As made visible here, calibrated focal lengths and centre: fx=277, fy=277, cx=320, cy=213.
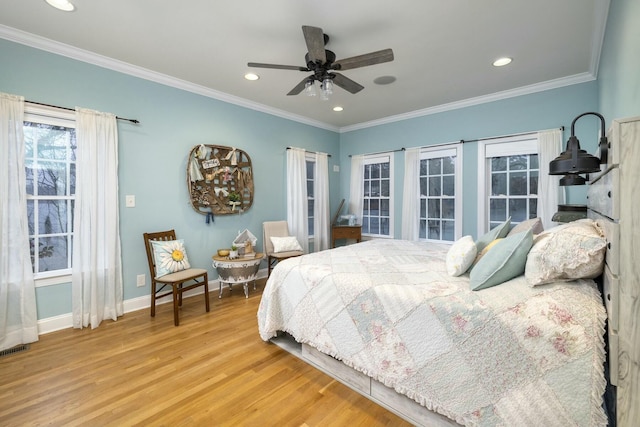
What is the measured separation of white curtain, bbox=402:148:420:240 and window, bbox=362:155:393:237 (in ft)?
1.23

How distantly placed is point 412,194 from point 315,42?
322cm

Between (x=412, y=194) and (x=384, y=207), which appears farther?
(x=384, y=207)

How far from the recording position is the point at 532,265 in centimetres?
148

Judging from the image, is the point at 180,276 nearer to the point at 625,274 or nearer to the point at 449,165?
the point at 625,274

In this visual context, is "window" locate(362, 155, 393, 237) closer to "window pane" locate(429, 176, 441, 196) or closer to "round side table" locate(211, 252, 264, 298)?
"window pane" locate(429, 176, 441, 196)

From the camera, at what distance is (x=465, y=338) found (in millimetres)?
1429

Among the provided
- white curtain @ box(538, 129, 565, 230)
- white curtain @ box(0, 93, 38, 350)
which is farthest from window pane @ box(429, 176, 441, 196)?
white curtain @ box(0, 93, 38, 350)

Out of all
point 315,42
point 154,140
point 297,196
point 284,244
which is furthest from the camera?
point 297,196

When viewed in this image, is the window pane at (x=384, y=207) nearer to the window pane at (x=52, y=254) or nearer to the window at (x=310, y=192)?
the window at (x=310, y=192)

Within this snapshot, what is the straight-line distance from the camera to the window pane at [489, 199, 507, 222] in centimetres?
402

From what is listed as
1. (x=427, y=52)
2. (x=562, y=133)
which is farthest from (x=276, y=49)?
(x=562, y=133)

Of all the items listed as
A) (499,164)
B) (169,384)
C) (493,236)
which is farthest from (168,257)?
(499,164)

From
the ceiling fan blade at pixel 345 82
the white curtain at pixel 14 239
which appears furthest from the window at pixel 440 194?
the white curtain at pixel 14 239

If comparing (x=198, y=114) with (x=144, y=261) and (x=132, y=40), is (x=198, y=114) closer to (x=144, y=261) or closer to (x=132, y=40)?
(x=132, y=40)
